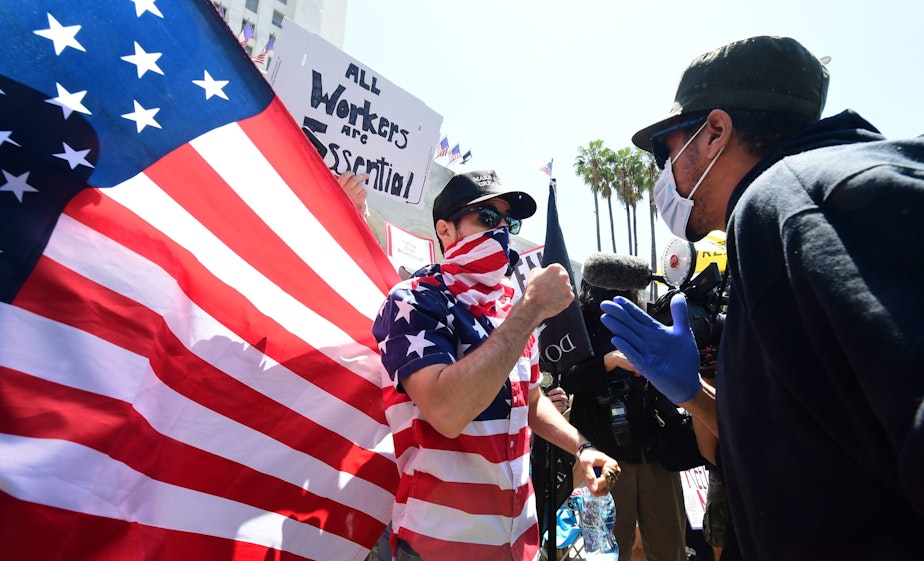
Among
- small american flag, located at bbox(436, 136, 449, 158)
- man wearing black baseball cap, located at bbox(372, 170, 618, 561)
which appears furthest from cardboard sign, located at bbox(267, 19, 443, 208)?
small american flag, located at bbox(436, 136, 449, 158)

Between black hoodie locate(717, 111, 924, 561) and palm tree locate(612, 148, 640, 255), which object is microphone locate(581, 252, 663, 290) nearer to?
black hoodie locate(717, 111, 924, 561)

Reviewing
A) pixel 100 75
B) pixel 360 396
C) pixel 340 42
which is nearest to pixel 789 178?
pixel 360 396

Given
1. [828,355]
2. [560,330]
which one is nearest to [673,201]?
[828,355]

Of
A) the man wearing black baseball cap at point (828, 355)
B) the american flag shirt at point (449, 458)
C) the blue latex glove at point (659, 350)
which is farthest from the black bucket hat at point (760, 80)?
the american flag shirt at point (449, 458)

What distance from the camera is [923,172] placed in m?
0.70

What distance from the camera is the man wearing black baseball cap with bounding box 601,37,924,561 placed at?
637mm

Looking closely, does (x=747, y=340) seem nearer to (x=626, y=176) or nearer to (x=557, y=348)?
(x=557, y=348)

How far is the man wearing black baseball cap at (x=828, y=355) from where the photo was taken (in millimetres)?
637

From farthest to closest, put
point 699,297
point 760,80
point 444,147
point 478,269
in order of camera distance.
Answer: point 444,147, point 699,297, point 478,269, point 760,80

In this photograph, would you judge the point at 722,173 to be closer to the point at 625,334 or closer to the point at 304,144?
the point at 625,334

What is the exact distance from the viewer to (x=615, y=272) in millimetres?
3865

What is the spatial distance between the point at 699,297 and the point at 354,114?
274 centimetres

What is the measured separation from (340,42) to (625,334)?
4559 cm

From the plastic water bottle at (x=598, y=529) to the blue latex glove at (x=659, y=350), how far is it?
1513 mm
